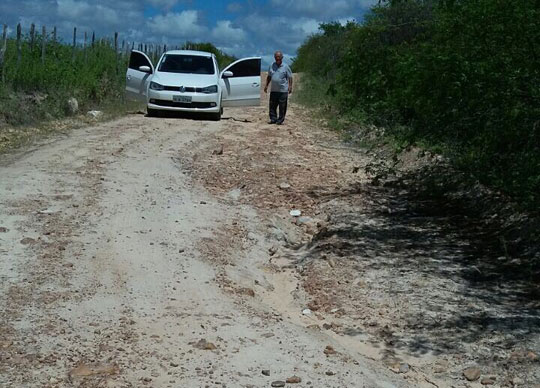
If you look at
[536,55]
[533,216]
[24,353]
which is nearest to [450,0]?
[536,55]

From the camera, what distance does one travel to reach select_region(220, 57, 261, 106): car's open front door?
1645 cm

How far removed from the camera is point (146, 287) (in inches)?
209

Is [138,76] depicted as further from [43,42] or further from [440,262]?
[440,262]

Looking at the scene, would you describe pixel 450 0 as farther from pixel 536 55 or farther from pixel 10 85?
pixel 10 85

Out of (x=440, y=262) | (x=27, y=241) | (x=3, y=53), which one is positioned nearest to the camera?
(x=27, y=241)

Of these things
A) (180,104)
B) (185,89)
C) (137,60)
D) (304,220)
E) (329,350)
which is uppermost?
(137,60)

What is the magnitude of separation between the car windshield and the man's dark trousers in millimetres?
1582

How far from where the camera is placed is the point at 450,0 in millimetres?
6711

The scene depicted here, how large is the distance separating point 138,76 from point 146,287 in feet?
37.5

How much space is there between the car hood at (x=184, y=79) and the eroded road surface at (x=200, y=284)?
534 cm

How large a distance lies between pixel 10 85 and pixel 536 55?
11304 millimetres

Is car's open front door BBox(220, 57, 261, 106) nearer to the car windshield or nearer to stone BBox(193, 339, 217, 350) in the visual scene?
the car windshield

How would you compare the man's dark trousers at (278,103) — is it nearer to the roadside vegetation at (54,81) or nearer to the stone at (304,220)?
the roadside vegetation at (54,81)

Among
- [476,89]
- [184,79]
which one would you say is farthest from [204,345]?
[184,79]
